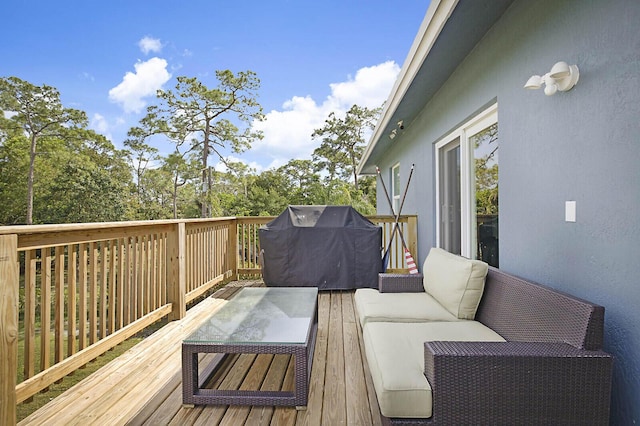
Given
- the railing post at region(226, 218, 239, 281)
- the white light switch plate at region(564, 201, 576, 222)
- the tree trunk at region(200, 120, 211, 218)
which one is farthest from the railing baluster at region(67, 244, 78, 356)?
the tree trunk at region(200, 120, 211, 218)

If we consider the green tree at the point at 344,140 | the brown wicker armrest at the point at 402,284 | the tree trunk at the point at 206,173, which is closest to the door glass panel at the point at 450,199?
the brown wicker armrest at the point at 402,284

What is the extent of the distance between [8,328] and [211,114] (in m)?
17.7

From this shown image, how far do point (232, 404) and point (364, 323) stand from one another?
3.38 feet

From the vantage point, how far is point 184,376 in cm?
210

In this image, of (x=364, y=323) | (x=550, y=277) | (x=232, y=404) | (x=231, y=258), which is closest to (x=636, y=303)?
(x=550, y=277)

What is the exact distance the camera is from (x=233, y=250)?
19.5ft

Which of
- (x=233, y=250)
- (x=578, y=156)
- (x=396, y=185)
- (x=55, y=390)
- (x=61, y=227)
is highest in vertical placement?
(x=396, y=185)

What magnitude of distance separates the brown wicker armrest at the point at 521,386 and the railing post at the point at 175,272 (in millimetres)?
2923

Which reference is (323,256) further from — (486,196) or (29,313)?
(29,313)

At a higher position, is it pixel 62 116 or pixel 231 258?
pixel 62 116

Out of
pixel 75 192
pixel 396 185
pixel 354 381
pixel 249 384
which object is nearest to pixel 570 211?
pixel 354 381

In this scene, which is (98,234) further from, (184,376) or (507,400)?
(507,400)

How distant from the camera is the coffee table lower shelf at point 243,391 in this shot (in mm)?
2033

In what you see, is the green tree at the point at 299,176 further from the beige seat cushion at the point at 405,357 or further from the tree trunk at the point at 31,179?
the beige seat cushion at the point at 405,357
